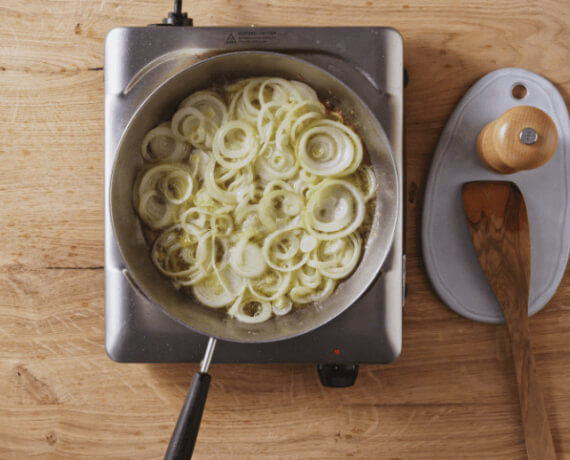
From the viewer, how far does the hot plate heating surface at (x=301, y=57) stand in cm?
71

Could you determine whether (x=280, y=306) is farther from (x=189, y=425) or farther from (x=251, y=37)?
(x=251, y=37)

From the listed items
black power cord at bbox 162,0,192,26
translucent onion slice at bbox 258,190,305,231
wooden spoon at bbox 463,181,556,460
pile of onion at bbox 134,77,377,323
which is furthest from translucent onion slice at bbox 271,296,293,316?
black power cord at bbox 162,0,192,26

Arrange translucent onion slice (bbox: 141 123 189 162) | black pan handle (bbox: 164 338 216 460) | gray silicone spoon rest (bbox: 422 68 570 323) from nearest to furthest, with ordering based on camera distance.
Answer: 1. black pan handle (bbox: 164 338 216 460)
2. translucent onion slice (bbox: 141 123 189 162)
3. gray silicone spoon rest (bbox: 422 68 570 323)

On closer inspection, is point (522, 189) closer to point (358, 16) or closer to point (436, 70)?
point (436, 70)

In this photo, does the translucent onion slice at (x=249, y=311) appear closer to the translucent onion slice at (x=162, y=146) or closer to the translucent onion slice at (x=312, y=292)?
the translucent onion slice at (x=312, y=292)

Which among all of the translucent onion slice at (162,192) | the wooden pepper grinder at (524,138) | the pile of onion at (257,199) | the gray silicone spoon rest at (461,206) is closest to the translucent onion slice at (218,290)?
the pile of onion at (257,199)

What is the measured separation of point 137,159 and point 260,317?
0.30 metres

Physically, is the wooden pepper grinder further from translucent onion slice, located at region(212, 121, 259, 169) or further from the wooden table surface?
translucent onion slice, located at region(212, 121, 259, 169)

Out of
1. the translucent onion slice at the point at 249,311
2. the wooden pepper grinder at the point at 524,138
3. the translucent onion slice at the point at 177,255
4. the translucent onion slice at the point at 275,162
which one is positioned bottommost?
the translucent onion slice at the point at 249,311

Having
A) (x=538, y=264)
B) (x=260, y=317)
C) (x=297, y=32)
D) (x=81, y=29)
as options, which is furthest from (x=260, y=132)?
(x=538, y=264)

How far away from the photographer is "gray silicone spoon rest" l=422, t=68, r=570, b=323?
0.81m

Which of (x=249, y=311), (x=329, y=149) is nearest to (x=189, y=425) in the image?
(x=249, y=311)

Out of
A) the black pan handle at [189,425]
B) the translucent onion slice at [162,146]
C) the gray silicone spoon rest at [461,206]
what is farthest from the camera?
the gray silicone spoon rest at [461,206]

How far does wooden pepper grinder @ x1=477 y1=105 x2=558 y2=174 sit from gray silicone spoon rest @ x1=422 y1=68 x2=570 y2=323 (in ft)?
0.25
